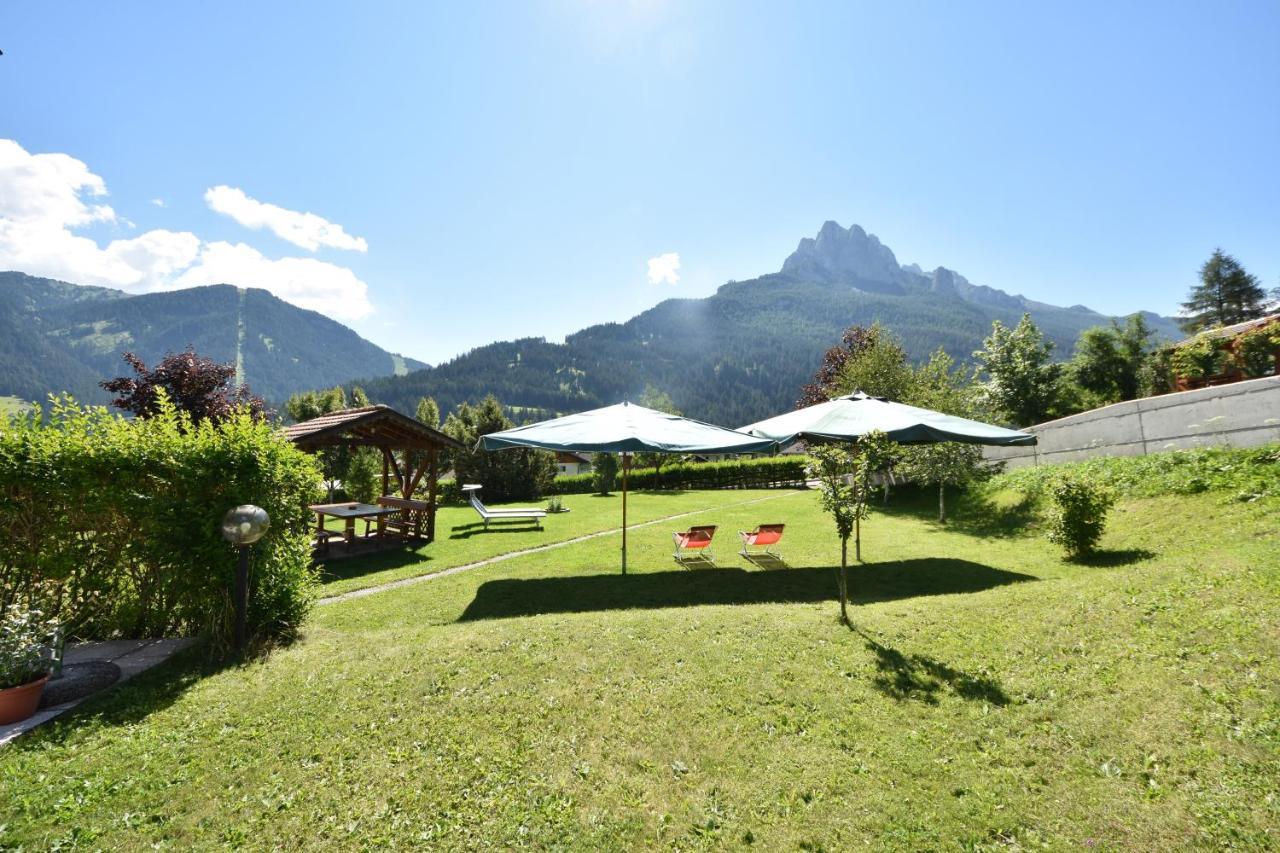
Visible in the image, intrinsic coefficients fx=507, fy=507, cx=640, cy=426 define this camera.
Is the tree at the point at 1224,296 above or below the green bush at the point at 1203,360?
above

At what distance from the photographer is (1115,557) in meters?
8.00

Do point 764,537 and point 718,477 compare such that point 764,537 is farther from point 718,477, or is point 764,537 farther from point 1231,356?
point 718,477

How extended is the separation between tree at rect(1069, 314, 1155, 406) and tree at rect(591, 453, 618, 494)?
2718cm

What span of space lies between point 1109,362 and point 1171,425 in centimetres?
2390

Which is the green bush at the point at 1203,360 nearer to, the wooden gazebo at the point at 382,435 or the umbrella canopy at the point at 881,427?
the umbrella canopy at the point at 881,427

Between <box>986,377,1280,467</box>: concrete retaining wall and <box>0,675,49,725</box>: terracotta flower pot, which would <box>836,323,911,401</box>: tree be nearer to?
<box>986,377,1280,467</box>: concrete retaining wall

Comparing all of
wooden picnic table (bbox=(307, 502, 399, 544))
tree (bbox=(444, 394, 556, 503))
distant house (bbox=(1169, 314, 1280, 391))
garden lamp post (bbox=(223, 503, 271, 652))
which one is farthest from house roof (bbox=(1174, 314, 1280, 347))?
tree (bbox=(444, 394, 556, 503))

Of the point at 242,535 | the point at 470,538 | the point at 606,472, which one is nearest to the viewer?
the point at 242,535

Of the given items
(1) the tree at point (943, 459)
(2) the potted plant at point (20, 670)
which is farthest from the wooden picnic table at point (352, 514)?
(1) the tree at point (943, 459)

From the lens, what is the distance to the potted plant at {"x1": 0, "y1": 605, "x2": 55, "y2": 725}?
4.12 metres

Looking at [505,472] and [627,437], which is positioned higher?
[627,437]

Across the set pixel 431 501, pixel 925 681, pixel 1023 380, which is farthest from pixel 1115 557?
pixel 1023 380

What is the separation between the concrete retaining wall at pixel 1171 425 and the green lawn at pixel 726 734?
501 cm

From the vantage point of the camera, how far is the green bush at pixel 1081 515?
8633mm
